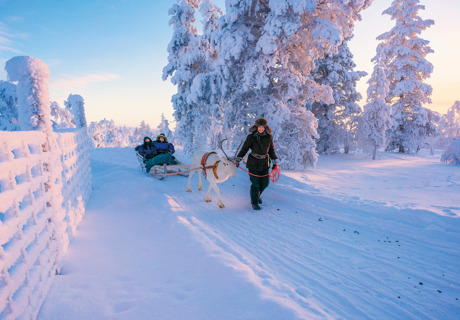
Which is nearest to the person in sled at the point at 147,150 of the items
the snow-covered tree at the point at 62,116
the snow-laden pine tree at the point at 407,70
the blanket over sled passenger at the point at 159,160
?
the blanket over sled passenger at the point at 159,160

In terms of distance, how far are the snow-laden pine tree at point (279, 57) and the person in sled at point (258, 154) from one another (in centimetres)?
389

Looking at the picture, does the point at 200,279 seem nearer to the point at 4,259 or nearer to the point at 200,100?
the point at 4,259

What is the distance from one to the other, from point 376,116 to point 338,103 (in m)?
3.30

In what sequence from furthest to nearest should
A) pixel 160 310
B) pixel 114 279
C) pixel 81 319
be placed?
pixel 114 279 < pixel 160 310 < pixel 81 319

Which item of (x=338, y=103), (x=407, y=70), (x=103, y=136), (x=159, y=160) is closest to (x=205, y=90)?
(x=159, y=160)

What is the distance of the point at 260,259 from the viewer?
3338mm

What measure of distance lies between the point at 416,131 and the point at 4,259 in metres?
25.5

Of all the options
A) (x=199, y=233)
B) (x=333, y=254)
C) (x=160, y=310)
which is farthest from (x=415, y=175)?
(x=160, y=310)

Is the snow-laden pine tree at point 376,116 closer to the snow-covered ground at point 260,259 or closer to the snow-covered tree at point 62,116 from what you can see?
the snow-covered ground at point 260,259

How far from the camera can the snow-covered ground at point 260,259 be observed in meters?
2.04

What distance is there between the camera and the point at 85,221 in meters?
3.81

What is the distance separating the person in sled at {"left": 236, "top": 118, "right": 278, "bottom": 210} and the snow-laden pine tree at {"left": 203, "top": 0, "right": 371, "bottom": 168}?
3892 millimetres

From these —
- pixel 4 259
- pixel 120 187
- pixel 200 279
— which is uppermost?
pixel 4 259

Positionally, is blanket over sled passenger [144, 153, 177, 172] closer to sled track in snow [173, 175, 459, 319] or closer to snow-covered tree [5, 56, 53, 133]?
sled track in snow [173, 175, 459, 319]
